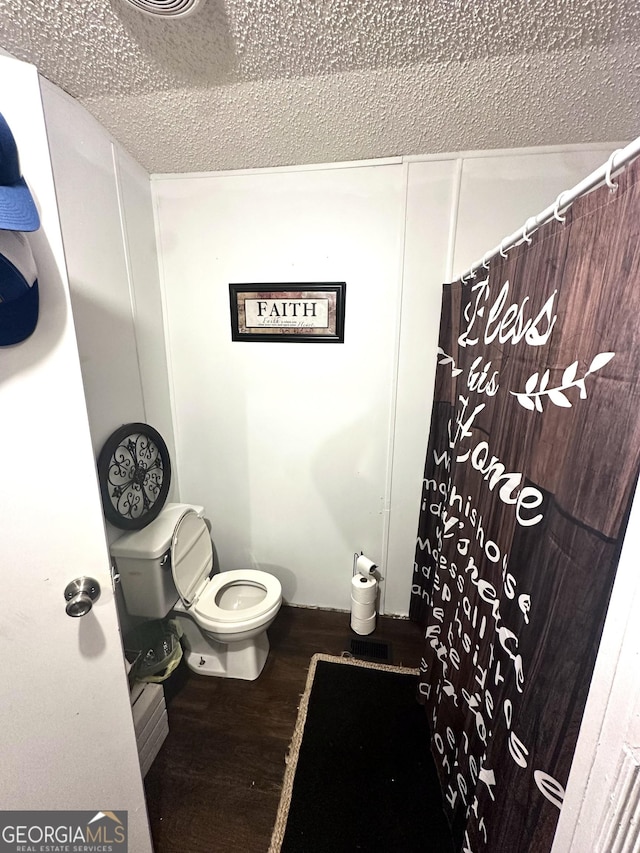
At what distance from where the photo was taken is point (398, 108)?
113 centimetres

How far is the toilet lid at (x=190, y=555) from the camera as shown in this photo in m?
1.45

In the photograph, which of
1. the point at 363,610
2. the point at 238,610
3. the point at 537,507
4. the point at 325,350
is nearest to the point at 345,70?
the point at 325,350

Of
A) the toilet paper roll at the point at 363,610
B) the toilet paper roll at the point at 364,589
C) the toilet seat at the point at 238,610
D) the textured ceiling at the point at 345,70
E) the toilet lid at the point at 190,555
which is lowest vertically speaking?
the toilet paper roll at the point at 363,610

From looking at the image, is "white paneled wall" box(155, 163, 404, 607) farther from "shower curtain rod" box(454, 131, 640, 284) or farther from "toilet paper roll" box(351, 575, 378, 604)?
"shower curtain rod" box(454, 131, 640, 284)

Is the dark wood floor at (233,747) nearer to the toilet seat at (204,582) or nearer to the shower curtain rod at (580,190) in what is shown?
the toilet seat at (204,582)

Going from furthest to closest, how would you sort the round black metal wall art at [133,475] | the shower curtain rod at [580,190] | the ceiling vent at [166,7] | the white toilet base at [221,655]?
the white toilet base at [221,655]
the round black metal wall art at [133,475]
the ceiling vent at [166,7]
the shower curtain rod at [580,190]

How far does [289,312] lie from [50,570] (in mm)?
1339

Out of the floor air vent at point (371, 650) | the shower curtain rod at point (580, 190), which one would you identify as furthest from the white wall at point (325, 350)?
the shower curtain rod at point (580, 190)

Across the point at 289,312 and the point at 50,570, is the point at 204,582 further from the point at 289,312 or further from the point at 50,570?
the point at 289,312

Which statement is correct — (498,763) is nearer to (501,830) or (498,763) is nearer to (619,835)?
(501,830)

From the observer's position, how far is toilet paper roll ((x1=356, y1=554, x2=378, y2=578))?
5.51ft

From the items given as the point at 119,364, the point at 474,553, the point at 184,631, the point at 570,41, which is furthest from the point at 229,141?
the point at 184,631

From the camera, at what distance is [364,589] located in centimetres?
170

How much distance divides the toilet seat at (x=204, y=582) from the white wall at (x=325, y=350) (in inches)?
9.3
